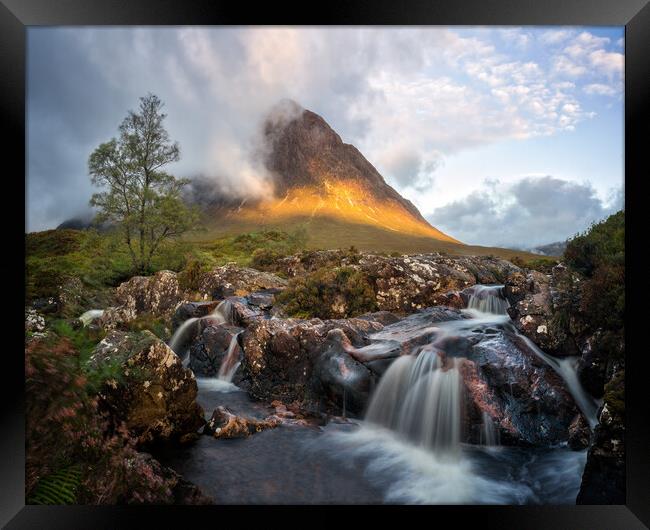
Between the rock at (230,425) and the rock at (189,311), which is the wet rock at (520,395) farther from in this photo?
the rock at (189,311)

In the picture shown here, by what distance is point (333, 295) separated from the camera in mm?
6355

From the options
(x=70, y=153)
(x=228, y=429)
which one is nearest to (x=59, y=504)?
(x=228, y=429)

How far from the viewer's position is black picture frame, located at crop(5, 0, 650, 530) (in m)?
3.28

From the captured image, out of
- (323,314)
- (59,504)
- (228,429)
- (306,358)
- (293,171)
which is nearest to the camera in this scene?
(59,504)

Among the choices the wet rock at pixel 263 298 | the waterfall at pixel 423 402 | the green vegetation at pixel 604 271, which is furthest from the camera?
the wet rock at pixel 263 298

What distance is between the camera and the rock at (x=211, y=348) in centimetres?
560

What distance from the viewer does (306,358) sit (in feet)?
16.7

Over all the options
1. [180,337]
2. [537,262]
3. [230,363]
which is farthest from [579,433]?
[180,337]

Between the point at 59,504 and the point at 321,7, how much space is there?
4925 millimetres

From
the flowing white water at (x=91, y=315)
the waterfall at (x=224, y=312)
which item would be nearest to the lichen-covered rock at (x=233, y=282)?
the waterfall at (x=224, y=312)

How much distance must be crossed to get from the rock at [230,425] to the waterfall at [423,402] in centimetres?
129

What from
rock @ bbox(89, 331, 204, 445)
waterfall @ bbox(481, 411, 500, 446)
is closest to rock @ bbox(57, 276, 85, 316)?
rock @ bbox(89, 331, 204, 445)

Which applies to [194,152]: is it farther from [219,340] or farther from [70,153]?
[219,340]
